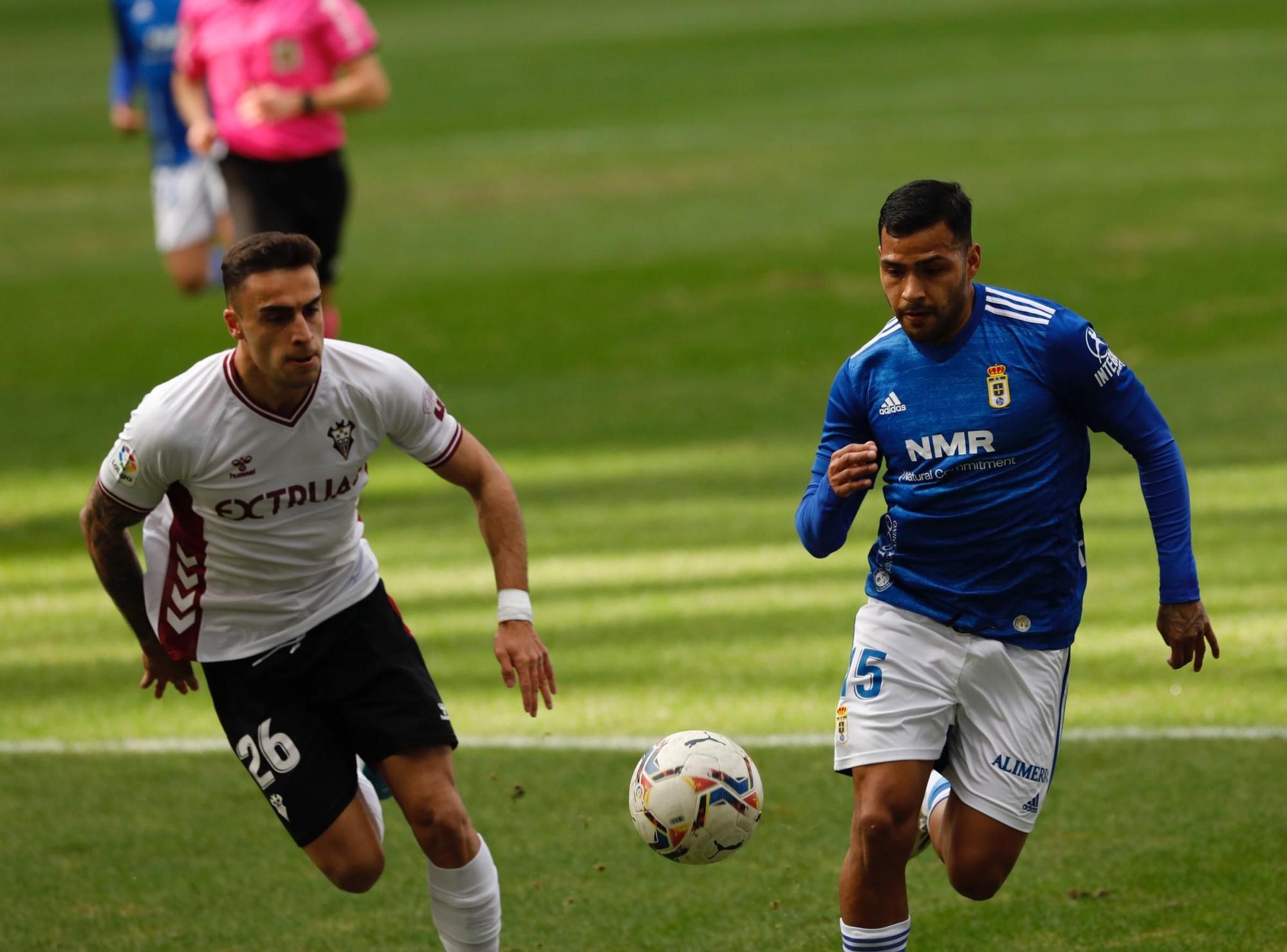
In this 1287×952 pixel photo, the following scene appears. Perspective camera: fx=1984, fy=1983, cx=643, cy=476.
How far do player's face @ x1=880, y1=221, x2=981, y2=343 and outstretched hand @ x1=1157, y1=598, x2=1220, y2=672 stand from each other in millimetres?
960

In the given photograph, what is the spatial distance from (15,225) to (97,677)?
17.6m

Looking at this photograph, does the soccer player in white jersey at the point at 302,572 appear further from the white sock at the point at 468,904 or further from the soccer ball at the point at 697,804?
the soccer ball at the point at 697,804

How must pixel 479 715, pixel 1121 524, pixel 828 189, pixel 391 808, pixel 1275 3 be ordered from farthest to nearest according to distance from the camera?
pixel 1275 3 → pixel 828 189 → pixel 1121 524 → pixel 479 715 → pixel 391 808

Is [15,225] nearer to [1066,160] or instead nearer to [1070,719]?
[1066,160]

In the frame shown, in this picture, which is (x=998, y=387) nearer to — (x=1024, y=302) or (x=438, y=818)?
(x=1024, y=302)

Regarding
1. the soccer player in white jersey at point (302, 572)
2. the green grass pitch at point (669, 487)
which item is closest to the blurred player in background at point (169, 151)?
the green grass pitch at point (669, 487)

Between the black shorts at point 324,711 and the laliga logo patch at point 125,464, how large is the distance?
61 cm

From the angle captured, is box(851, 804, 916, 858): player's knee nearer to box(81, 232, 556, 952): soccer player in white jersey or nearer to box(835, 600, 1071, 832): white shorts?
box(835, 600, 1071, 832): white shorts

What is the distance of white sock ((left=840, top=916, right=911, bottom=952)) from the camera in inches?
202

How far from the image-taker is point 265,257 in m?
5.42

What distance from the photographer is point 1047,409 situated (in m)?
5.23

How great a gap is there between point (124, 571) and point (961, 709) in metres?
2.41

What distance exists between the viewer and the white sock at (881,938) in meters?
5.13

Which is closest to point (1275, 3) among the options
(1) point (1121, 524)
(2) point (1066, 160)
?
(2) point (1066, 160)
